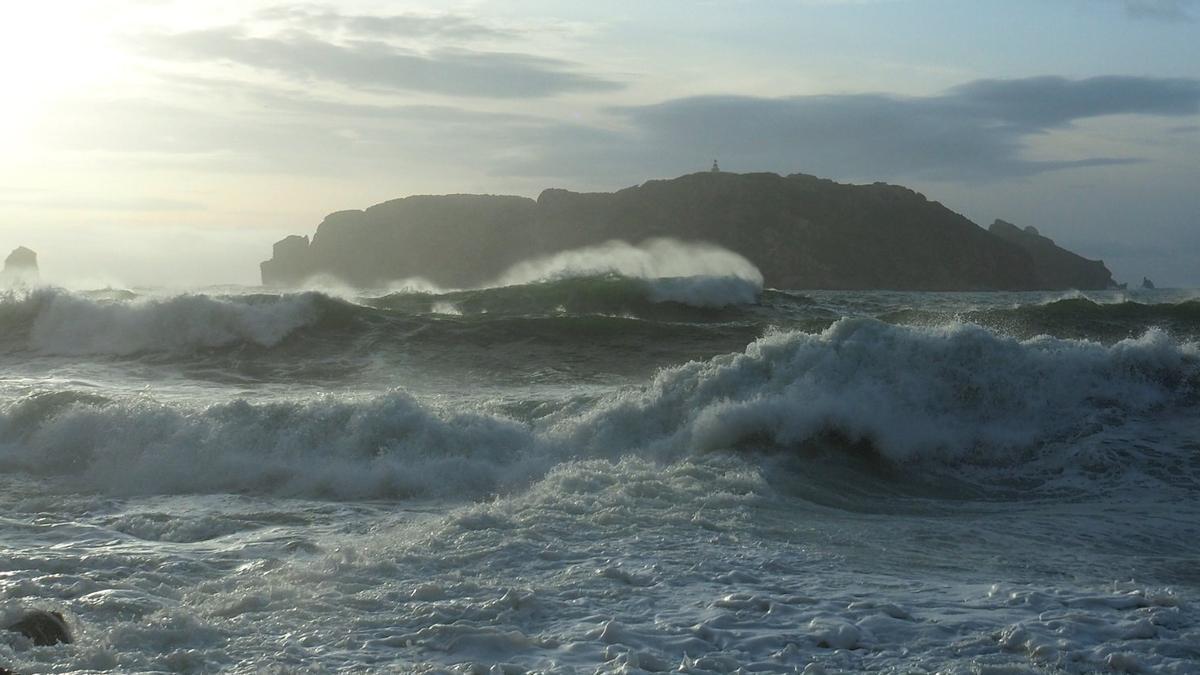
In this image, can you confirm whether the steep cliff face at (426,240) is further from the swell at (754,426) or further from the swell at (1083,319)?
the swell at (754,426)

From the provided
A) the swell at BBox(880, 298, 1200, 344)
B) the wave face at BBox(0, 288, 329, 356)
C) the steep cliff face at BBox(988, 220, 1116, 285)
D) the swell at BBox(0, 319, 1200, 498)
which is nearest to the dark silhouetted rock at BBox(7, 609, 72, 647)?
the swell at BBox(0, 319, 1200, 498)

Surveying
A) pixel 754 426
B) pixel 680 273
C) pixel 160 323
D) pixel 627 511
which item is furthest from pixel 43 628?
pixel 680 273

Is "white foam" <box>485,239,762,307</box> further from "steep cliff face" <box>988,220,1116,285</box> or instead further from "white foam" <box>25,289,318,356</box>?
"steep cliff face" <box>988,220,1116,285</box>

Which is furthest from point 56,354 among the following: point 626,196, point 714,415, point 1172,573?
point 626,196

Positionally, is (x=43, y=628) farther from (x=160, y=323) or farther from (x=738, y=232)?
(x=738, y=232)

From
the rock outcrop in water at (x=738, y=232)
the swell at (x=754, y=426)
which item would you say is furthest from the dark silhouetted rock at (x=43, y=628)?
the rock outcrop in water at (x=738, y=232)

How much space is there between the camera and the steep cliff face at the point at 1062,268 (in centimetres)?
10338

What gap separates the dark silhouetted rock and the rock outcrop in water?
7704 centimetres

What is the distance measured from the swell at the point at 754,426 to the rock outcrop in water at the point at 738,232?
69317 millimetres

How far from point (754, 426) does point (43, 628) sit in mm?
7339

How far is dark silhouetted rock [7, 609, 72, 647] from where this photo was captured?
5734mm

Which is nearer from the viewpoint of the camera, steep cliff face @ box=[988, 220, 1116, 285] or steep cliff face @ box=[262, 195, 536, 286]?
steep cliff face @ box=[262, 195, 536, 286]

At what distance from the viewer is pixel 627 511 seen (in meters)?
8.54

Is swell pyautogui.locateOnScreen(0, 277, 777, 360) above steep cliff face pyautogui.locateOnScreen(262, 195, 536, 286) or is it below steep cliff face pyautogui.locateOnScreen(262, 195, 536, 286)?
below
